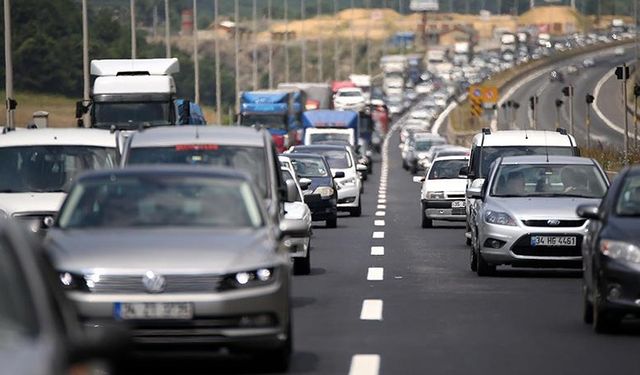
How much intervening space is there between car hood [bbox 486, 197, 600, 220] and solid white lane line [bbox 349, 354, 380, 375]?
8702 mm

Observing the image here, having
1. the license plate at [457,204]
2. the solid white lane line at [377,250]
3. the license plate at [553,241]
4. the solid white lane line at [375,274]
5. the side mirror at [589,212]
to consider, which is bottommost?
the license plate at [457,204]

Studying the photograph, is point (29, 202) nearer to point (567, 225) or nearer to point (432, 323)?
point (432, 323)

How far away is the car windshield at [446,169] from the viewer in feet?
124

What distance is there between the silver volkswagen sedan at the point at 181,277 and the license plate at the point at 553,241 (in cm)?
919

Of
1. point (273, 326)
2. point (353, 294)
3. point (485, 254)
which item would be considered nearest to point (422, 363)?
point (273, 326)

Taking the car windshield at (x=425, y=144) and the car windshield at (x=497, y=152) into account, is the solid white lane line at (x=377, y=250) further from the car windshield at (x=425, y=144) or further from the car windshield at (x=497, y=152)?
the car windshield at (x=425, y=144)

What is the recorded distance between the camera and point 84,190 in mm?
13531

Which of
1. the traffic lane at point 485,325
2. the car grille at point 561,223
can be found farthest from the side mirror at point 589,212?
the car grille at point 561,223

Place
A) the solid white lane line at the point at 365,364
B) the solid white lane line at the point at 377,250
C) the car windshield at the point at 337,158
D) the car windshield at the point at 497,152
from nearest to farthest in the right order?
the solid white lane line at the point at 365,364 → the solid white lane line at the point at 377,250 → the car windshield at the point at 497,152 → the car windshield at the point at 337,158

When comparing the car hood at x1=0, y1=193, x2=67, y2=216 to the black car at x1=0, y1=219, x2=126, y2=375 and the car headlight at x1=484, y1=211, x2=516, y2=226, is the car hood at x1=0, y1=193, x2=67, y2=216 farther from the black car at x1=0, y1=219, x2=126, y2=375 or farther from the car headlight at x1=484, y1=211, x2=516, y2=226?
the black car at x1=0, y1=219, x2=126, y2=375

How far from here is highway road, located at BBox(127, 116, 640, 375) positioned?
13.1 metres

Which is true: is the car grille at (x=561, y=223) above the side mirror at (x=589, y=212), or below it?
below

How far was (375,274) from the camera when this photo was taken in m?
22.3

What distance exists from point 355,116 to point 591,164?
2000 inches
